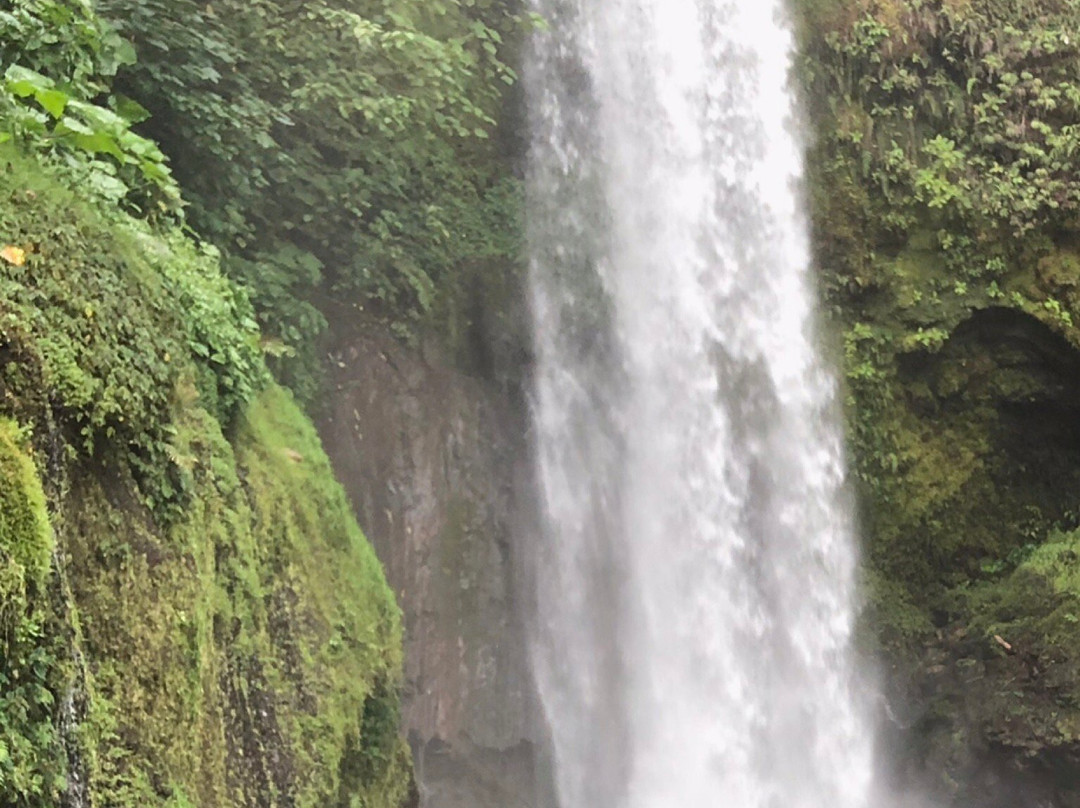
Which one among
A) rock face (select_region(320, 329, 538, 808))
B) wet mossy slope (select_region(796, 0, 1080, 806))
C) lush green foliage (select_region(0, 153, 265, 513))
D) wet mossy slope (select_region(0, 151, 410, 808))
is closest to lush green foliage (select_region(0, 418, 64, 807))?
wet mossy slope (select_region(0, 151, 410, 808))

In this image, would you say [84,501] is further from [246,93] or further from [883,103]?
[883,103]

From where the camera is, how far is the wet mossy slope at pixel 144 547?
1.72 m

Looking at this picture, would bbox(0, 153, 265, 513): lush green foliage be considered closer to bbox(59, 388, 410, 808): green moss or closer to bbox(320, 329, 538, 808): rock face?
bbox(59, 388, 410, 808): green moss

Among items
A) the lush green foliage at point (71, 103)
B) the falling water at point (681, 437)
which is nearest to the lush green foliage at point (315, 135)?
the lush green foliage at point (71, 103)

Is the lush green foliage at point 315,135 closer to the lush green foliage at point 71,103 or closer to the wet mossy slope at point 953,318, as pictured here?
the lush green foliage at point 71,103

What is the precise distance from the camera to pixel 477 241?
807cm

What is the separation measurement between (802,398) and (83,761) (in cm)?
842

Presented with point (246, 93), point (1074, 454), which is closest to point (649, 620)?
point (1074, 454)

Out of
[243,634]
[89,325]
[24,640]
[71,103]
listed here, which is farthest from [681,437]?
[24,640]

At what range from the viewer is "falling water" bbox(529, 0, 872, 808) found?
8.30 meters

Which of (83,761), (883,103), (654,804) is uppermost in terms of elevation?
(883,103)

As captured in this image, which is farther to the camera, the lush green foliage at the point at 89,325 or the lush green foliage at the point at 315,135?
the lush green foliage at the point at 315,135

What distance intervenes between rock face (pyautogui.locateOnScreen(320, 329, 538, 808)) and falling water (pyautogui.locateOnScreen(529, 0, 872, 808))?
41 cm

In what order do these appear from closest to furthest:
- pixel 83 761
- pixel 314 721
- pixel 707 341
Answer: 1. pixel 83 761
2. pixel 314 721
3. pixel 707 341
